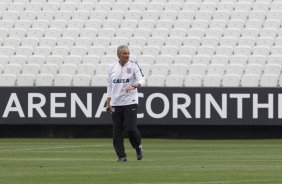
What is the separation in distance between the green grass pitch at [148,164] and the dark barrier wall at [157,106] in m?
1.65

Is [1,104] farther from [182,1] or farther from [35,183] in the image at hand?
[35,183]

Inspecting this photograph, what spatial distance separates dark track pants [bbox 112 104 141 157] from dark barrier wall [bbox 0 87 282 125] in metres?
8.40

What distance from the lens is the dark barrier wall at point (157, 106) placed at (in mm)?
22234

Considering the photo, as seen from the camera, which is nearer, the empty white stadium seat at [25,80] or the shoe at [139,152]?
the shoe at [139,152]

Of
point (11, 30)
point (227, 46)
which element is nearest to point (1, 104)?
point (11, 30)

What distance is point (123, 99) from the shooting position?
14.1 m

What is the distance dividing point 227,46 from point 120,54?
1102 centimetres

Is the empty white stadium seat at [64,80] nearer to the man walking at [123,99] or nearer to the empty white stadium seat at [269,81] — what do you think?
the empty white stadium seat at [269,81]

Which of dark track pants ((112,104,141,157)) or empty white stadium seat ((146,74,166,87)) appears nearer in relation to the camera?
dark track pants ((112,104,141,157))

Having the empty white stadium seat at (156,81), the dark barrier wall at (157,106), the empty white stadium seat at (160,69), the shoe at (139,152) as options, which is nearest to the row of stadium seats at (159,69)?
the empty white stadium seat at (160,69)

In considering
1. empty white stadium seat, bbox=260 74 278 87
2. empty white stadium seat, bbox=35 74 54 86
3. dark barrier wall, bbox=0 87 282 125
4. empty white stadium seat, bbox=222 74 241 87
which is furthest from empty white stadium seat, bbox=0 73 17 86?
empty white stadium seat, bbox=260 74 278 87

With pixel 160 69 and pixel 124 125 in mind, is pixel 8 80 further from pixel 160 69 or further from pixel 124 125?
pixel 124 125

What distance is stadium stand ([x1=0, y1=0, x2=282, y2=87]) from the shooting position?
23531mm

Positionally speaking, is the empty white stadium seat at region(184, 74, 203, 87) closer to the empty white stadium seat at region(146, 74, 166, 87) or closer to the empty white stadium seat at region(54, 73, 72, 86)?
the empty white stadium seat at region(146, 74, 166, 87)
